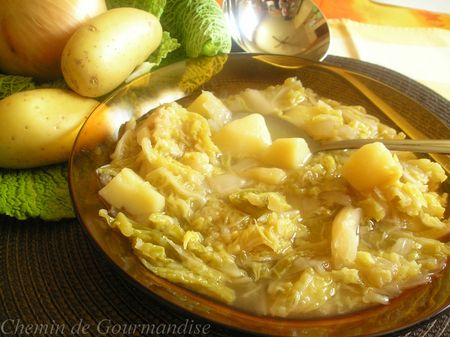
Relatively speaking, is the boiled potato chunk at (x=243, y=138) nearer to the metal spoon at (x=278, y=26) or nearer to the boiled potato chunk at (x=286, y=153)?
the boiled potato chunk at (x=286, y=153)

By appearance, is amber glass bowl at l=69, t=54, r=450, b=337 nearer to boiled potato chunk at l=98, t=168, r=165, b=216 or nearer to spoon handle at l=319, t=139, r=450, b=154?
boiled potato chunk at l=98, t=168, r=165, b=216

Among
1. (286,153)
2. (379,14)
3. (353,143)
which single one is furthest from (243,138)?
(379,14)

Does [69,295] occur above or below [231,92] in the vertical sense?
below

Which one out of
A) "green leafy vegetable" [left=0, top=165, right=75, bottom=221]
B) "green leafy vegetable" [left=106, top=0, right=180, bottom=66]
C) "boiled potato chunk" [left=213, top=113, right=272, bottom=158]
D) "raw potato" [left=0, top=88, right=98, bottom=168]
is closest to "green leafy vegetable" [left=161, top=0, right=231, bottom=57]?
"green leafy vegetable" [left=106, top=0, right=180, bottom=66]

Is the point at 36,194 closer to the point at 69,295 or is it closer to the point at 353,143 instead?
the point at 69,295

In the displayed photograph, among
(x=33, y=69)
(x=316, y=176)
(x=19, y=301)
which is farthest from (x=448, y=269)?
(x=33, y=69)

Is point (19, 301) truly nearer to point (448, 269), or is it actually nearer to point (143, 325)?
point (143, 325)
